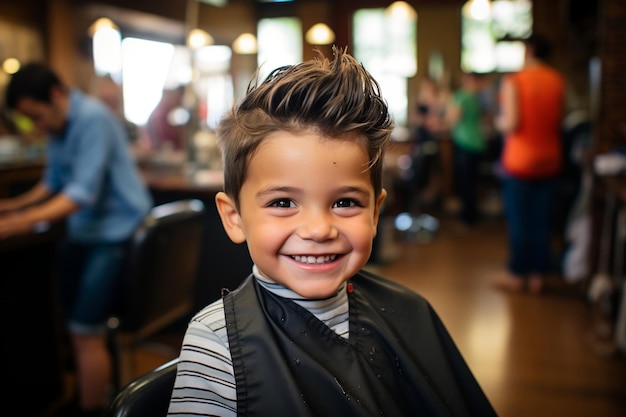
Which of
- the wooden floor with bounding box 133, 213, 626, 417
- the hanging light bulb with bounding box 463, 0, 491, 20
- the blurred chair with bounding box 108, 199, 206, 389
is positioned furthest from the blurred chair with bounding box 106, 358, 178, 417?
the hanging light bulb with bounding box 463, 0, 491, 20

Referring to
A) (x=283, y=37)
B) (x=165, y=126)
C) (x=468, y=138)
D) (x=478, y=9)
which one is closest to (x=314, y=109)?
(x=165, y=126)

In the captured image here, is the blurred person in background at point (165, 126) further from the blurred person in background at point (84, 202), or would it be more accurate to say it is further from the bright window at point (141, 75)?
the bright window at point (141, 75)

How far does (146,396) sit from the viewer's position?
97 cm

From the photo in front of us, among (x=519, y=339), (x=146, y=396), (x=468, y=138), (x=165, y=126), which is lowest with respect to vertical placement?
(x=519, y=339)

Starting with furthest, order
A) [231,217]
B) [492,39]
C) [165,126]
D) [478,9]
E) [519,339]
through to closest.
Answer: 1. [492,39]
2. [478,9]
3. [165,126]
4. [519,339]
5. [231,217]

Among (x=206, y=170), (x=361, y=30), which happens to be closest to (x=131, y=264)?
(x=206, y=170)

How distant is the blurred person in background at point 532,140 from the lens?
411 centimetres

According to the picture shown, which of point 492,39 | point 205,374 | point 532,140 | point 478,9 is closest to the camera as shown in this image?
point 205,374

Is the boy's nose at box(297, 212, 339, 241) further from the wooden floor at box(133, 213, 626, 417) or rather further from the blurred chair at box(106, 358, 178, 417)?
the wooden floor at box(133, 213, 626, 417)

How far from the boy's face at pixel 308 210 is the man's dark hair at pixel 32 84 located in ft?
5.45

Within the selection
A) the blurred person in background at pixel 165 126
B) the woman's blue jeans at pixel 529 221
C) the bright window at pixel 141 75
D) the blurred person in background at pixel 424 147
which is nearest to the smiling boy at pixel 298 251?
the woman's blue jeans at pixel 529 221

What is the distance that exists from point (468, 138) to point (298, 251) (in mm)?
6124

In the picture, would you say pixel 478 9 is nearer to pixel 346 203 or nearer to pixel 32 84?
pixel 32 84

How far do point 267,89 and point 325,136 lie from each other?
0.35 feet
